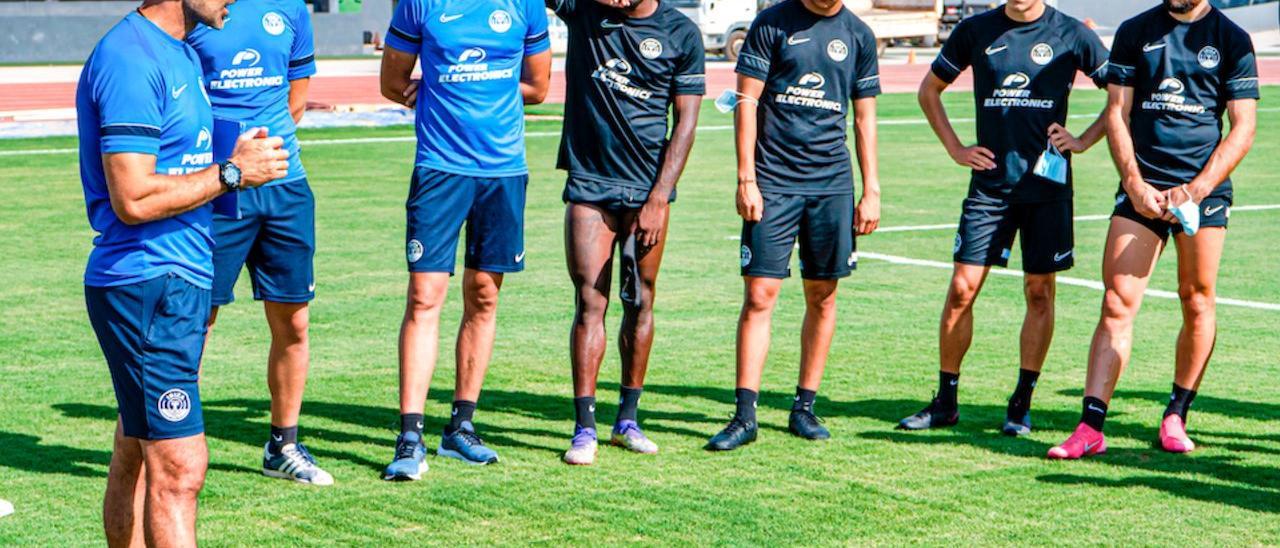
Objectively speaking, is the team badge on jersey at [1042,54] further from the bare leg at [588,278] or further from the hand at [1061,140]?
the bare leg at [588,278]

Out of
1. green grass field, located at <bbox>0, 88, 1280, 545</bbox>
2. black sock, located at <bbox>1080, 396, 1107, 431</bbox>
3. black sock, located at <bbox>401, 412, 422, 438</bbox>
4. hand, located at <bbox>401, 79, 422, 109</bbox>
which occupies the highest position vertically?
hand, located at <bbox>401, 79, 422, 109</bbox>

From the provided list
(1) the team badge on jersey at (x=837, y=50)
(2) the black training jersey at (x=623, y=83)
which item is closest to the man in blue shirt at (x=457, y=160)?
(2) the black training jersey at (x=623, y=83)

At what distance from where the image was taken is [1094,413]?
7.20 m

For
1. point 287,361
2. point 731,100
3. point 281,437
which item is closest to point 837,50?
point 731,100

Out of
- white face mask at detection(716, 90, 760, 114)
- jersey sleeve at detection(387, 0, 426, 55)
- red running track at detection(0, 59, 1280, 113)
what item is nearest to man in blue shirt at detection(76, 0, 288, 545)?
jersey sleeve at detection(387, 0, 426, 55)

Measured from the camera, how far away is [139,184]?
14.9 feet

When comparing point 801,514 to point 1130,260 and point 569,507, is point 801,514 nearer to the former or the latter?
point 569,507

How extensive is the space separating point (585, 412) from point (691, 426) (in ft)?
2.38

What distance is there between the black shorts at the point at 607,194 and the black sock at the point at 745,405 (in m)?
0.92

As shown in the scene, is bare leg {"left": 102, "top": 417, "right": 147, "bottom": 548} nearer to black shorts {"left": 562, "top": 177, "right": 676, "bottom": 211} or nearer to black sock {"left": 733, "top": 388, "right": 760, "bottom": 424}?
black shorts {"left": 562, "top": 177, "right": 676, "bottom": 211}

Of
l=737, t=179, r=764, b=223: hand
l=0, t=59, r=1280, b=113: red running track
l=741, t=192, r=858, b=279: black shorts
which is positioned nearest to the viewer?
l=737, t=179, r=764, b=223: hand

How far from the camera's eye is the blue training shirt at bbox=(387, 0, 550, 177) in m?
6.85

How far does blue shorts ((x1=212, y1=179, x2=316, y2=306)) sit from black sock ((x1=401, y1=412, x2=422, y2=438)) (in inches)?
24.7

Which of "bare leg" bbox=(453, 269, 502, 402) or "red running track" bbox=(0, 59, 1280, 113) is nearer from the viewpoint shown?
"bare leg" bbox=(453, 269, 502, 402)
